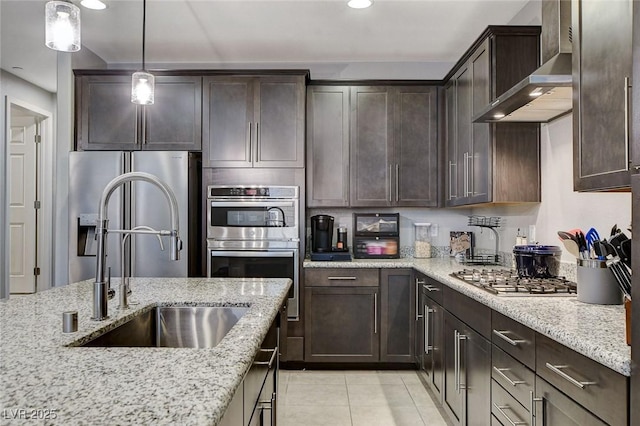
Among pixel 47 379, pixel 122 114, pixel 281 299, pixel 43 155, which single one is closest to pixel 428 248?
pixel 281 299

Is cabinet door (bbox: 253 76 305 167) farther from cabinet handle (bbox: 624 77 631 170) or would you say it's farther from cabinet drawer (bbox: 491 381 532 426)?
cabinet handle (bbox: 624 77 631 170)

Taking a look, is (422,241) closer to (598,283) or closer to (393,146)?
(393,146)

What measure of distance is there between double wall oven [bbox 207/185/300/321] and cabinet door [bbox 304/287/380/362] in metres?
0.16

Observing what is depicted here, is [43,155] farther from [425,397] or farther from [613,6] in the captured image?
[613,6]

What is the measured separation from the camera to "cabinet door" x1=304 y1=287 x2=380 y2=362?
3.71m

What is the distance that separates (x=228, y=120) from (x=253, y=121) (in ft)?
0.67

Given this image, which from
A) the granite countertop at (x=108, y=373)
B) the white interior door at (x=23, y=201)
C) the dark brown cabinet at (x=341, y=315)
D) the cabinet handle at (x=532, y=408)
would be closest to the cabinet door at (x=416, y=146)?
the dark brown cabinet at (x=341, y=315)

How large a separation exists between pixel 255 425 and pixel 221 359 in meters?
0.43

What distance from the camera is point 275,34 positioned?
3656mm

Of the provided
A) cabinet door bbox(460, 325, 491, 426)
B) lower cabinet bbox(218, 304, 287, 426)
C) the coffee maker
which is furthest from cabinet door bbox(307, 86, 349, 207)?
lower cabinet bbox(218, 304, 287, 426)

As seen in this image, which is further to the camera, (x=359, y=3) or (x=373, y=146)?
(x=373, y=146)

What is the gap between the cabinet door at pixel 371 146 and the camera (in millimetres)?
4000

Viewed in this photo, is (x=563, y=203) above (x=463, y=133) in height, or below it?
below

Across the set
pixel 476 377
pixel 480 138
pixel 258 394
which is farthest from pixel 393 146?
pixel 258 394
